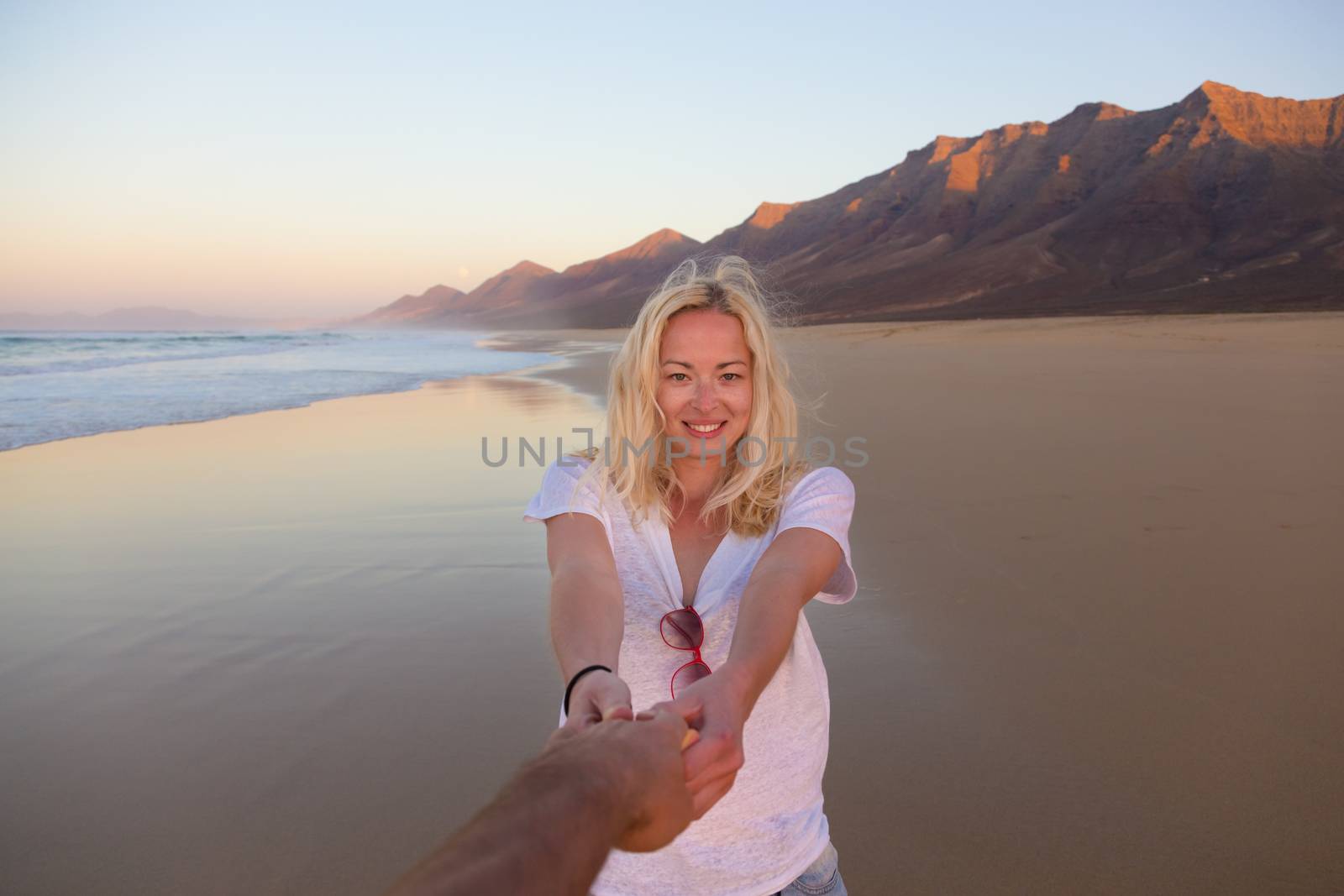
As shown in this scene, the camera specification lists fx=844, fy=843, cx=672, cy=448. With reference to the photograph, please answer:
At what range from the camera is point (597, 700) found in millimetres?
1311

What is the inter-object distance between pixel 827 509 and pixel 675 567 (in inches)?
13.5

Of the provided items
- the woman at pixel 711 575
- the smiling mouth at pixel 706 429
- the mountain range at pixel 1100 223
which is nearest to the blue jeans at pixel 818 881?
the woman at pixel 711 575

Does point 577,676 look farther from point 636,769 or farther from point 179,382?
point 179,382

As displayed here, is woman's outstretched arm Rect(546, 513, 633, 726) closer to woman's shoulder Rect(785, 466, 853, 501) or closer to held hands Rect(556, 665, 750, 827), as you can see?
held hands Rect(556, 665, 750, 827)

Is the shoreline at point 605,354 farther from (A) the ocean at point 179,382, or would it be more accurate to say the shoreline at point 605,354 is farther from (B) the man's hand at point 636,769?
(B) the man's hand at point 636,769

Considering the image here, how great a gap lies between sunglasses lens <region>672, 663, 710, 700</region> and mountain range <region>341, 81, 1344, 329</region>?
35.3 metres

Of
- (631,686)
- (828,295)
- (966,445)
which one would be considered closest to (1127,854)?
(631,686)

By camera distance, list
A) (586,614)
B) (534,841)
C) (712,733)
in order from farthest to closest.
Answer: (586,614), (712,733), (534,841)

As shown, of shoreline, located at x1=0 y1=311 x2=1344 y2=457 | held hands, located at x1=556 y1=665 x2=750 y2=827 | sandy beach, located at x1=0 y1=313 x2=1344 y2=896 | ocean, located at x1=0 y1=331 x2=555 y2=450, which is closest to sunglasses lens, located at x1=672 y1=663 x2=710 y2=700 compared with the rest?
held hands, located at x1=556 y1=665 x2=750 y2=827

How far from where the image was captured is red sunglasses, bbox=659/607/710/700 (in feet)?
5.46

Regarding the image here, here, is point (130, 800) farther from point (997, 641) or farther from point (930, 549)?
point (930, 549)

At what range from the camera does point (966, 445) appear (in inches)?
313

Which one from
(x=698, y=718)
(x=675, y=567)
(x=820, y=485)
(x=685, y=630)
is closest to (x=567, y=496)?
(x=675, y=567)

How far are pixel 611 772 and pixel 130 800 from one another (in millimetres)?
2539
